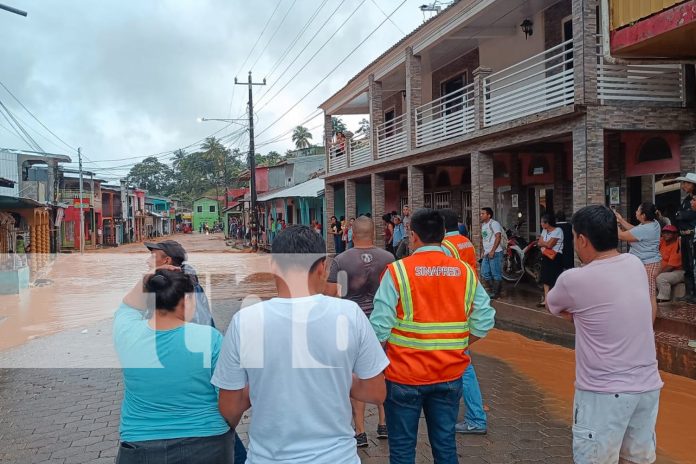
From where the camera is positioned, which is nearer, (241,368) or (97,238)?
(241,368)

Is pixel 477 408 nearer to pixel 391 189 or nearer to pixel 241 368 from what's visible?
pixel 241 368

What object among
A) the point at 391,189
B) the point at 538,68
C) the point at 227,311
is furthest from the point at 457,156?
the point at 391,189

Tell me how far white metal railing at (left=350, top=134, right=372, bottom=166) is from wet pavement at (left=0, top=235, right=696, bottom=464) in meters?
11.7

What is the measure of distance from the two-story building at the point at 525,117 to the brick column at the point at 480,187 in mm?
29

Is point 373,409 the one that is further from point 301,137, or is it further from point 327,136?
point 301,137

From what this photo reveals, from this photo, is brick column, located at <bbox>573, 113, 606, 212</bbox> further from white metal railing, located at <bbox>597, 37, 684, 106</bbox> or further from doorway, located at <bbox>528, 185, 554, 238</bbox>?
doorway, located at <bbox>528, 185, 554, 238</bbox>

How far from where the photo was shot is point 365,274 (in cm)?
434

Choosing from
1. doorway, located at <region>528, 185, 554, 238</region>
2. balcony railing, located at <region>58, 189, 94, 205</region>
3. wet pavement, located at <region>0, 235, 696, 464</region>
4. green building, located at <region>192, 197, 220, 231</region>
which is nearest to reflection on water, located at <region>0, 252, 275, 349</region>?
wet pavement, located at <region>0, 235, 696, 464</region>

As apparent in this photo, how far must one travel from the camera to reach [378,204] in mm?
19078

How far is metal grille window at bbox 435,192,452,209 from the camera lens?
1922 cm

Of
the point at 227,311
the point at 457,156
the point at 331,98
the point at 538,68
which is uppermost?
the point at 331,98

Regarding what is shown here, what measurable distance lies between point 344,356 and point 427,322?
1033 millimetres

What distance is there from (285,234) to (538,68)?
42.6 ft

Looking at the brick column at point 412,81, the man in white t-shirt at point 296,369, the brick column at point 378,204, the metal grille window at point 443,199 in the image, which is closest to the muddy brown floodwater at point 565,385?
the man in white t-shirt at point 296,369
